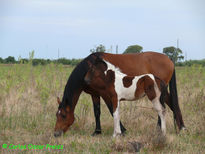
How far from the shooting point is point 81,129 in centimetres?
589

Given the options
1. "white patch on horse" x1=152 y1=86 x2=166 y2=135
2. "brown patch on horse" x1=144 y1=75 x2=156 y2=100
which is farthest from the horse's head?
"white patch on horse" x1=152 y1=86 x2=166 y2=135

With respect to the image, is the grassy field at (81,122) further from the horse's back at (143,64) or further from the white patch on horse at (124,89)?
the horse's back at (143,64)

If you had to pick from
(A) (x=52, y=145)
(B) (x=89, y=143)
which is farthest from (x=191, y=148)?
(A) (x=52, y=145)

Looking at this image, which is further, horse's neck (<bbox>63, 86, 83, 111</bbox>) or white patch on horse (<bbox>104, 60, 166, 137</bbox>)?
horse's neck (<bbox>63, 86, 83, 111</bbox>)

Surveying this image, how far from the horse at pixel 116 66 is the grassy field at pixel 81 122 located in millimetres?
349

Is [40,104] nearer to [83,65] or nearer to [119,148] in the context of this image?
[83,65]

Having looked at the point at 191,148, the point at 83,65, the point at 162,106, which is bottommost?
the point at 191,148

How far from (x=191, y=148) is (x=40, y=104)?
4700 millimetres

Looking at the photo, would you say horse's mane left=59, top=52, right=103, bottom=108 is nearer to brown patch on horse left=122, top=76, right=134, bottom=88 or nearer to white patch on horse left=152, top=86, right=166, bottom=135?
brown patch on horse left=122, top=76, right=134, bottom=88

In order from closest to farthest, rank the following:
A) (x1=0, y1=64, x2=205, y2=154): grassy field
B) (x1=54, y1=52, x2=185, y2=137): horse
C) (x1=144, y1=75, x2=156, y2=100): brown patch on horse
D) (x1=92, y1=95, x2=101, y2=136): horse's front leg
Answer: (x1=0, y1=64, x2=205, y2=154): grassy field, (x1=144, y1=75, x2=156, y2=100): brown patch on horse, (x1=54, y1=52, x2=185, y2=137): horse, (x1=92, y1=95, x2=101, y2=136): horse's front leg

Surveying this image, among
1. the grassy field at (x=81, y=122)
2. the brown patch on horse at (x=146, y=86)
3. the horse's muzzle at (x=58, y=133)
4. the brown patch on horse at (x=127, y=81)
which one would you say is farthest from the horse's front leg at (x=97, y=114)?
the brown patch on horse at (x=146, y=86)

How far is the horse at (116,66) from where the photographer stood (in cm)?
525

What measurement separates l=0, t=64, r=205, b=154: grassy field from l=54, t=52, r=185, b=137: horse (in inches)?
13.7

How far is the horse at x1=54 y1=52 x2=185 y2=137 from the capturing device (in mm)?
5250
